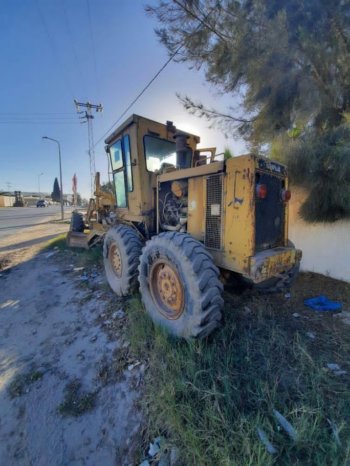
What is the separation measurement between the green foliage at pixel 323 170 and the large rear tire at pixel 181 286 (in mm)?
3076

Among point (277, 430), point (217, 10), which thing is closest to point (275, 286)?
point (277, 430)

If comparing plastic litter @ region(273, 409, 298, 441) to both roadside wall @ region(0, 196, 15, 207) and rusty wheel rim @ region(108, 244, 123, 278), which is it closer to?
rusty wheel rim @ region(108, 244, 123, 278)

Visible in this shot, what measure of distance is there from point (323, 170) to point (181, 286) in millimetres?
3512

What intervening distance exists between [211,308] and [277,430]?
36.9 inches

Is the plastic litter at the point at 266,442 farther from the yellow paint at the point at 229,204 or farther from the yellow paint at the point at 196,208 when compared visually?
the yellow paint at the point at 196,208

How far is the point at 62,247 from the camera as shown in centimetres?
744

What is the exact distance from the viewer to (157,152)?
3861mm

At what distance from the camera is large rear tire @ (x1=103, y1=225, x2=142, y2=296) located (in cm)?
336

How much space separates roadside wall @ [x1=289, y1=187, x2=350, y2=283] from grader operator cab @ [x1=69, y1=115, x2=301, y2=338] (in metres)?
1.96

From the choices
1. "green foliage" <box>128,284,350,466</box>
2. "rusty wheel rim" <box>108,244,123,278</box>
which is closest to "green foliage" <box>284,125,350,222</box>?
"green foliage" <box>128,284,350,466</box>

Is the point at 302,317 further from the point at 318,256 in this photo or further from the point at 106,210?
the point at 106,210

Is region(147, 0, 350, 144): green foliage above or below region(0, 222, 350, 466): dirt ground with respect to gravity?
above

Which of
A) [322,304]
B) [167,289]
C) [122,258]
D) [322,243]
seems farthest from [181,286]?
[322,243]


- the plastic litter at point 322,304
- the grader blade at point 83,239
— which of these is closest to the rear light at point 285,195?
the plastic litter at point 322,304
